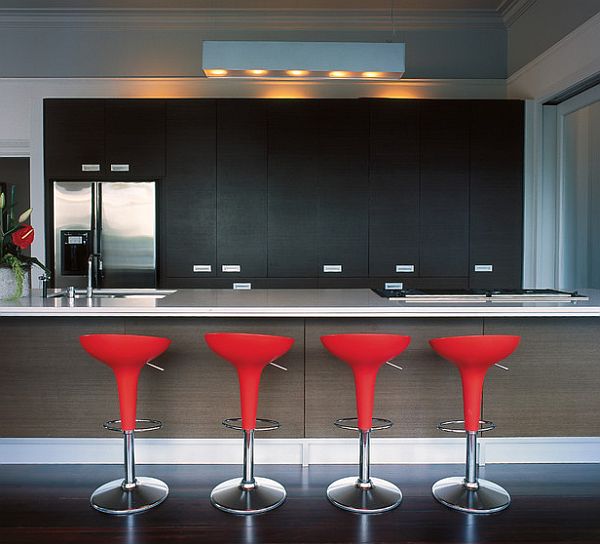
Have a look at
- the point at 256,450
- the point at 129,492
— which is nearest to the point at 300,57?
the point at 256,450

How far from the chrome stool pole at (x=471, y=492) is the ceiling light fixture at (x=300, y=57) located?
196 cm

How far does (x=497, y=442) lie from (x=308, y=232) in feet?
7.80

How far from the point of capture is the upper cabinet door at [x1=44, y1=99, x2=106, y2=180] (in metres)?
4.91

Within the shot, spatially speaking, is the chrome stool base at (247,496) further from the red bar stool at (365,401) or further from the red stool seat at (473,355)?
the red stool seat at (473,355)

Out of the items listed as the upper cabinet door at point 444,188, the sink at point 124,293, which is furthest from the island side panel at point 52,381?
the upper cabinet door at point 444,188

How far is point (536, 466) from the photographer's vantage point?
319 cm

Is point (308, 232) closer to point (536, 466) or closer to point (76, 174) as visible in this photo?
point (76, 174)

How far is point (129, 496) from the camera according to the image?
2.73 metres

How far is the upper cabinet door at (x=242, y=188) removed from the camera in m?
4.94

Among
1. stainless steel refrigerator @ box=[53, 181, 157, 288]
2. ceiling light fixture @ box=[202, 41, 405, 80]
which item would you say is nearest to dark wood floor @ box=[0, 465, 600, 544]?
stainless steel refrigerator @ box=[53, 181, 157, 288]

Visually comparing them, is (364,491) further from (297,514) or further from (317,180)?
(317,180)

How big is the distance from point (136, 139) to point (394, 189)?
85.8 inches

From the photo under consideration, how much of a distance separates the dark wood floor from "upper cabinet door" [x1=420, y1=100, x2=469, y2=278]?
216cm

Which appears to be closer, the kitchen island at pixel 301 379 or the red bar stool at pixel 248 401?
the red bar stool at pixel 248 401
